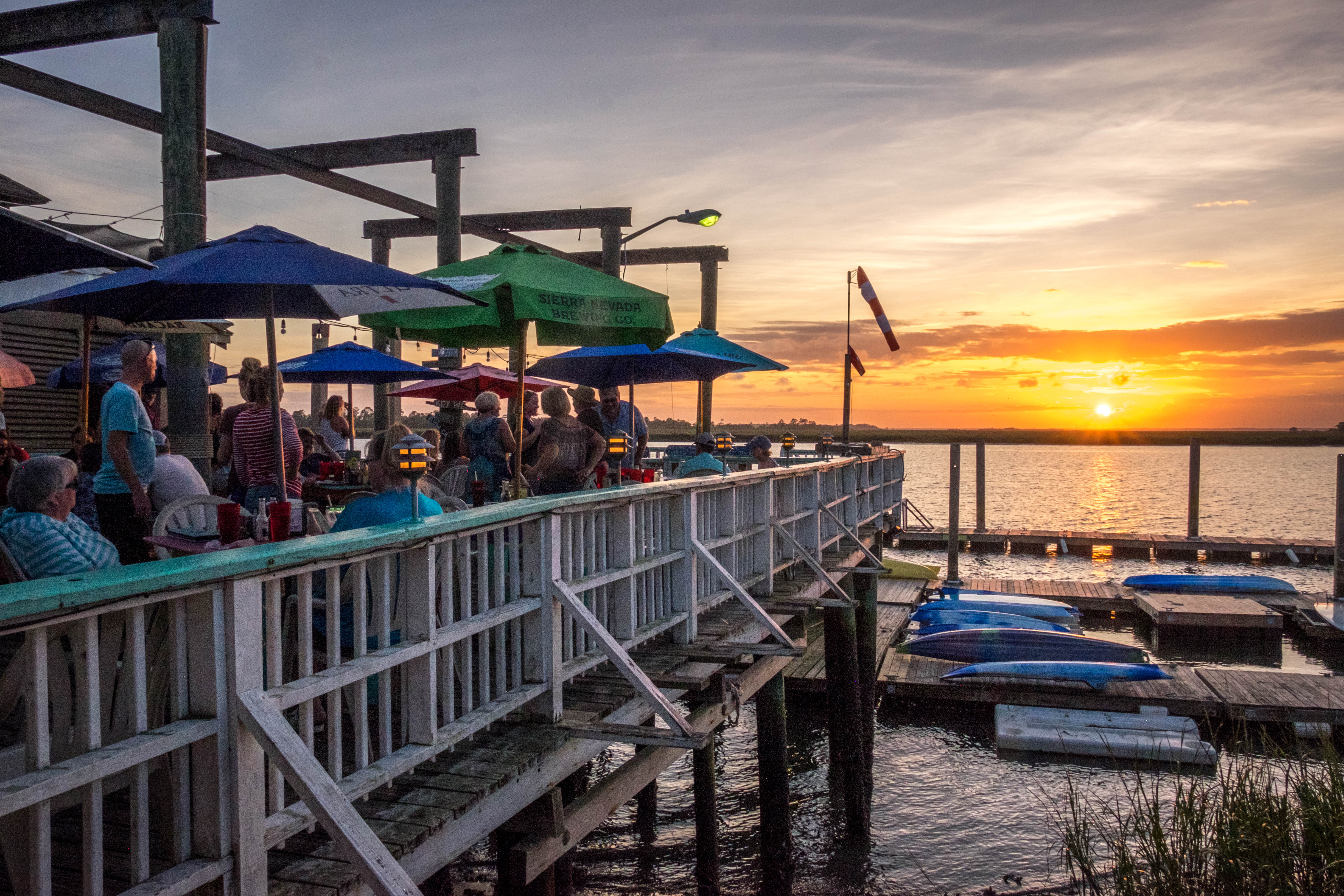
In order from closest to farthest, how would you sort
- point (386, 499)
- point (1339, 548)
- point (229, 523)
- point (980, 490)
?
point (229, 523), point (386, 499), point (1339, 548), point (980, 490)

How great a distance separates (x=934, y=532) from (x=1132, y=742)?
54.2ft

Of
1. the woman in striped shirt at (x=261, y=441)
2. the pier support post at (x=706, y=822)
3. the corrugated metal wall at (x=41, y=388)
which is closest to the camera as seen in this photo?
the woman in striped shirt at (x=261, y=441)

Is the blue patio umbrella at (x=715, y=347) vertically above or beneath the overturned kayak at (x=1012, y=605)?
above

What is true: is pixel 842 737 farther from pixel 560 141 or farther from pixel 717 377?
pixel 560 141

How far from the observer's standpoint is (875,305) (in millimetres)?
21016

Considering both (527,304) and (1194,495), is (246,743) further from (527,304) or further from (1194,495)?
(1194,495)

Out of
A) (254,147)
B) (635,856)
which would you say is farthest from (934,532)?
(254,147)

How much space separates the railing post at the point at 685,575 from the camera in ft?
20.3

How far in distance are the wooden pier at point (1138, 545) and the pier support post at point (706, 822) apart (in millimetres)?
18623

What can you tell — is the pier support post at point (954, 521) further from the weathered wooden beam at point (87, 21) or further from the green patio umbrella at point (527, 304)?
the weathered wooden beam at point (87, 21)

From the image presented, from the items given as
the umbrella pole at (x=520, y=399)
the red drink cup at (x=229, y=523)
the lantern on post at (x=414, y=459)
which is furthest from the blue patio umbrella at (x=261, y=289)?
the lantern on post at (x=414, y=459)

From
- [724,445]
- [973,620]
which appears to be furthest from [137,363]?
[973,620]

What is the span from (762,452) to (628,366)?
202cm

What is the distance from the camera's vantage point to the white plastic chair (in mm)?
4738
